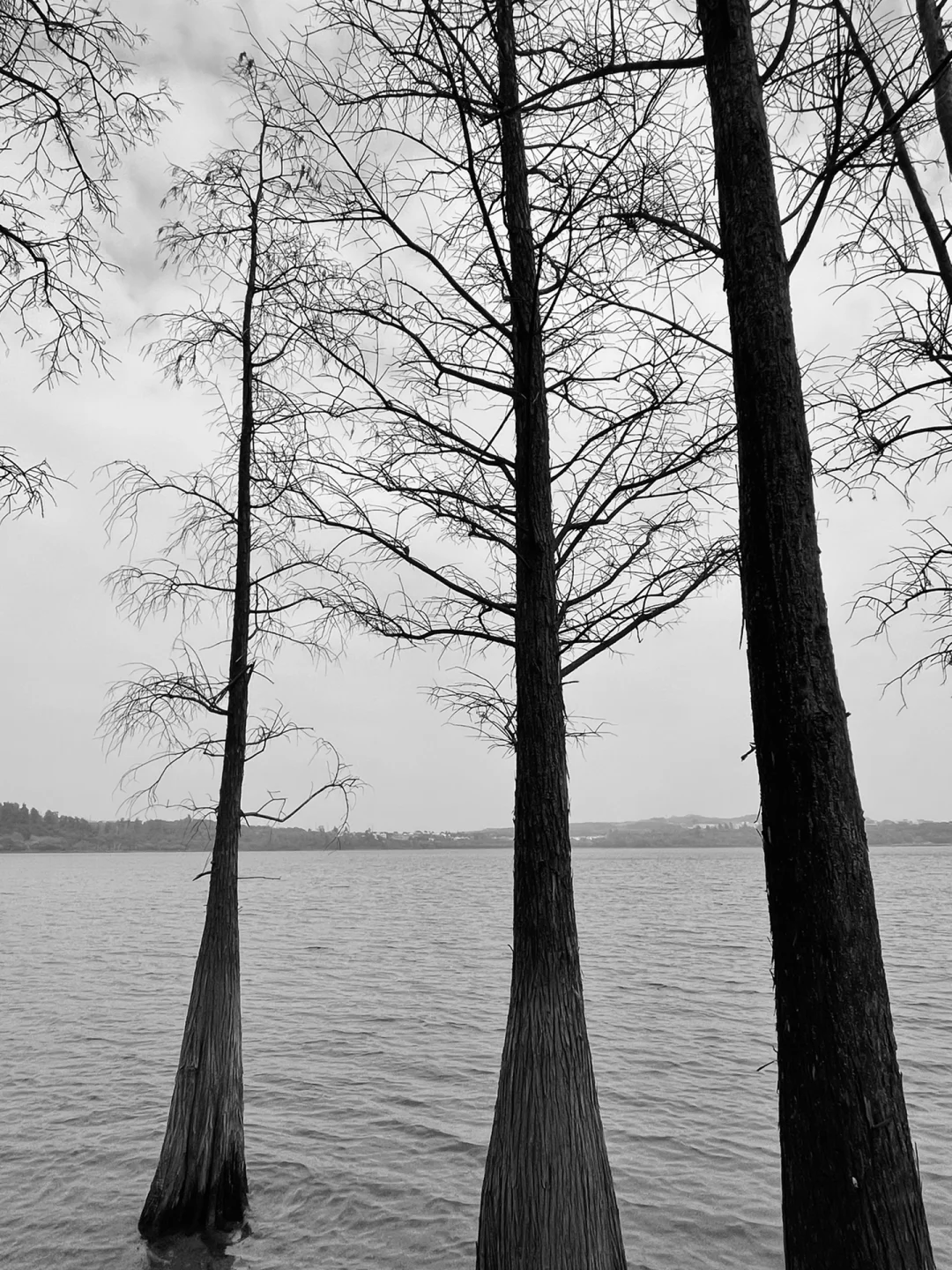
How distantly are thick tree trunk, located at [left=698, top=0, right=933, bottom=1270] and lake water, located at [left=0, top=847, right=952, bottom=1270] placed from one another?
22.1 feet

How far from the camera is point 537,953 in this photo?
7543 mm

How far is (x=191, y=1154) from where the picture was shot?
924 centimetres

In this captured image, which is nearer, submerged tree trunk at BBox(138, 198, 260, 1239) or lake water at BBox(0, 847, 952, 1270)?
submerged tree trunk at BBox(138, 198, 260, 1239)

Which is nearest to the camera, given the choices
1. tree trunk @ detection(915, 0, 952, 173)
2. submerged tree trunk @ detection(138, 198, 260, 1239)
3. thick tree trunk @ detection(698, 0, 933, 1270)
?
thick tree trunk @ detection(698, 0, 933, 1270)

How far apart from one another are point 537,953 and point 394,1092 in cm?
1086

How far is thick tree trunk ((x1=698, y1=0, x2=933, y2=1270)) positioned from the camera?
4078 millimetres

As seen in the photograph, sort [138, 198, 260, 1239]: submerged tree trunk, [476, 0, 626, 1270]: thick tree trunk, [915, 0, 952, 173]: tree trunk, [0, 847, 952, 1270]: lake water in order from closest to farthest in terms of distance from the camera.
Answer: [476, 0, 626, 1270]: thick tree trunk, [915, 0, 952, 173]: tree trunk, [138, 198, 260, 1239]: submerged tree trunk, [0, 847, 952, 1270]: lake water

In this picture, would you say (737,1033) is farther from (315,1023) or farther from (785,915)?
(785,915)

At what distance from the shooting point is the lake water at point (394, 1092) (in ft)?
34.1

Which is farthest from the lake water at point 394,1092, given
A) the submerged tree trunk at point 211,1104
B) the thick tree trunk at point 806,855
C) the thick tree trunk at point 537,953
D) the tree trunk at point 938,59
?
the tree trunk at point 938,59

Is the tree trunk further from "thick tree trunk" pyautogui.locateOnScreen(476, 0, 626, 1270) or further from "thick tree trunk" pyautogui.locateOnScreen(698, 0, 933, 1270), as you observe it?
"thick tree trunk" pyautogui.locateOnScreen(698, 0, 933, 1270)

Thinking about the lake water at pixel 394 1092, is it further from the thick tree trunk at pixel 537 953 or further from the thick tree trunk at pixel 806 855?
the thick tree trunk at pixel 806 855

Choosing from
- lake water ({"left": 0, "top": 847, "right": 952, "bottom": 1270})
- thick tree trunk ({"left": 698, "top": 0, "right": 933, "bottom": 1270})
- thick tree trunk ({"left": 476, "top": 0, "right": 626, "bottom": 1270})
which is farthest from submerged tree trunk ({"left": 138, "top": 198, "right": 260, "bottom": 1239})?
thick tree trunk ({"left": 698, "top": 0, "right": 933, "bottom": 1270})

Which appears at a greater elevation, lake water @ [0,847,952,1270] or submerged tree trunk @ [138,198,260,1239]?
submerged tree trunk @ [138,198,260,1239]
